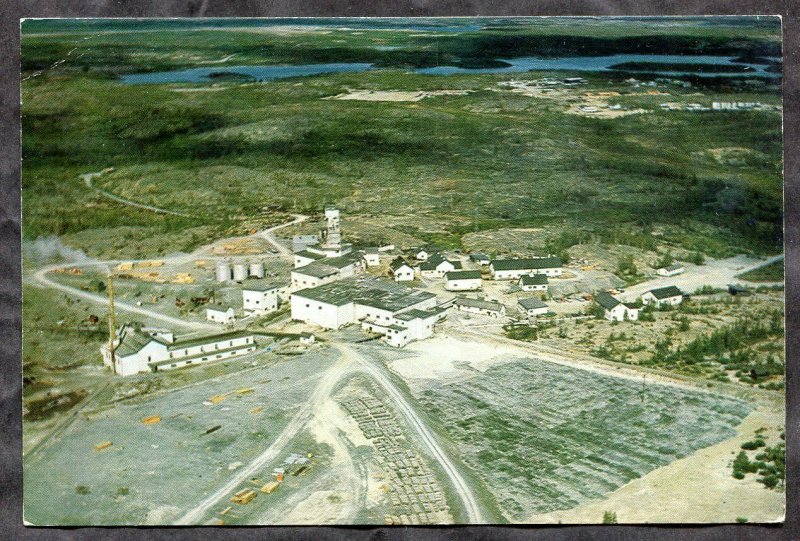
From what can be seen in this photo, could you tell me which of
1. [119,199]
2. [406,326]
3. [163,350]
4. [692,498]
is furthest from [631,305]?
[119,199]

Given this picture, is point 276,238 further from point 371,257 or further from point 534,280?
point 534,280

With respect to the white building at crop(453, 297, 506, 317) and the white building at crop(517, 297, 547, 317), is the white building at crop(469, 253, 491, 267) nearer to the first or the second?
the white building at crop(453, 297, 506, 317)

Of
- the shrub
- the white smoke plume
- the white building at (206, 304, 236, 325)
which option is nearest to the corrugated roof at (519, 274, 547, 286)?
the shrub

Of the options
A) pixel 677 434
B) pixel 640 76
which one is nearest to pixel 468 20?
pixel 640 76

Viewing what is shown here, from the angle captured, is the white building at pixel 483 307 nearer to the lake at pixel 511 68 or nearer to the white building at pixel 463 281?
the white building at pixel 463 281

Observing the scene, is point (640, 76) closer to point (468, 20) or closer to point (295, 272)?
point (468, 20)

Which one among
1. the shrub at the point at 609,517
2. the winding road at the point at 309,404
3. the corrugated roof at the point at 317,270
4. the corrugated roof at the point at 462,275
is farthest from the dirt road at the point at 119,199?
the shrub at the point at 609,517
